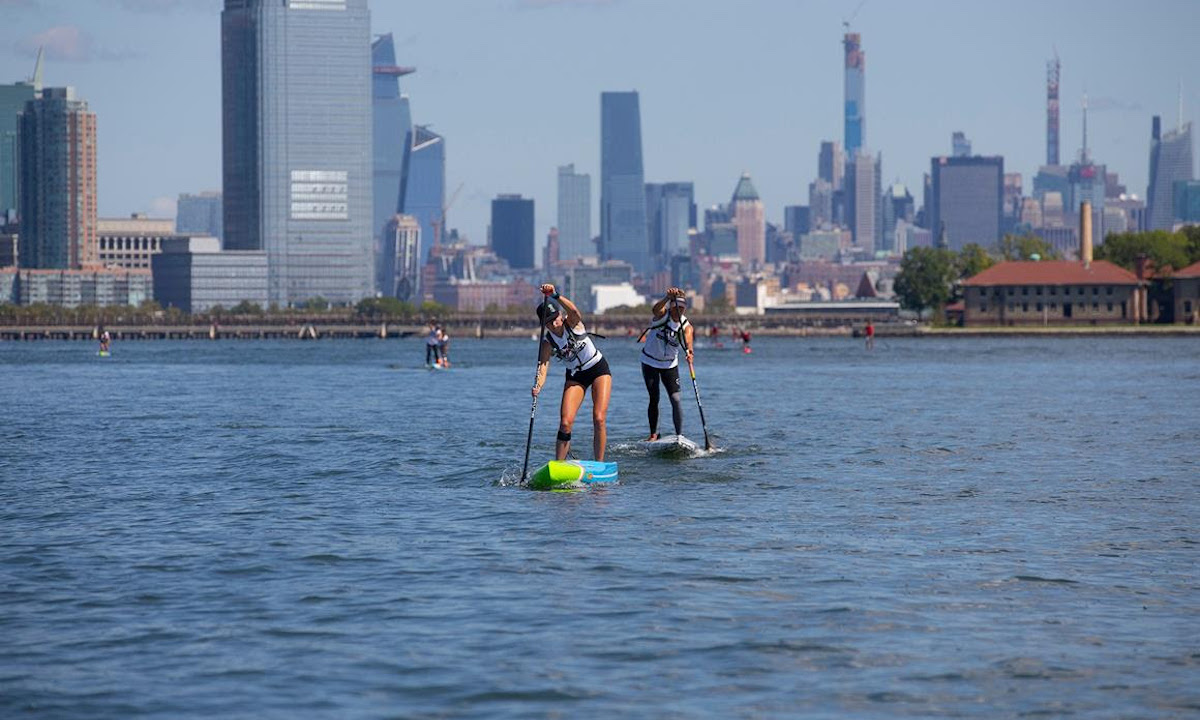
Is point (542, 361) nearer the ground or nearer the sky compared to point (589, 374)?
nearer the sky

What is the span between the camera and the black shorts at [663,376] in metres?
30.4

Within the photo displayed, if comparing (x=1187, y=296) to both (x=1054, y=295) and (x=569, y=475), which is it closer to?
(x=1054, y=295)

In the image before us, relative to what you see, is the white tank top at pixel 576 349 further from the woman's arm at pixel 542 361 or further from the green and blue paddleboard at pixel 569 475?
the green and blue paddleboard at pixel 569 475

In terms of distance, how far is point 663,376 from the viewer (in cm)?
3053

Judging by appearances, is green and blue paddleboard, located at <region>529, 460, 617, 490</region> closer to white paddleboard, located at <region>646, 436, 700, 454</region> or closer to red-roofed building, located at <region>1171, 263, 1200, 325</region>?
white paddleboard, located at <region>646, 436, 700, 454</region>

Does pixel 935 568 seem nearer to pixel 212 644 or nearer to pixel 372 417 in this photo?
pixel 212 644

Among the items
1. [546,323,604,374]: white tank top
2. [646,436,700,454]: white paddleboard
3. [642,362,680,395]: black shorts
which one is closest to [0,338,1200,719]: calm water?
[646,436,700,454]: white paddleboard

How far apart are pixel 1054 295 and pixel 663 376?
16434 centimetres

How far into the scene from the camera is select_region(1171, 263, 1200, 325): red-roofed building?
17862cm

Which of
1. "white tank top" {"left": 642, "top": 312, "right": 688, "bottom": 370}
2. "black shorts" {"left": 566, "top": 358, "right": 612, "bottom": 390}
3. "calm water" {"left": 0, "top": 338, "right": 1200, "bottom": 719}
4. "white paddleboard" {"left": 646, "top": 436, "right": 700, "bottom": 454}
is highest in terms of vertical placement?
"white tank top" {"left": 642, "top": 312, "right": 688, "bottom": 370}

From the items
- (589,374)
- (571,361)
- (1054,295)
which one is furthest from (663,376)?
(1054,295)

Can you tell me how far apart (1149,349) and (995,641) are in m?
116

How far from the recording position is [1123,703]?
42.7 ft

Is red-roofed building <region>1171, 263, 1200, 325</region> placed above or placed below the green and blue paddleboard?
above
